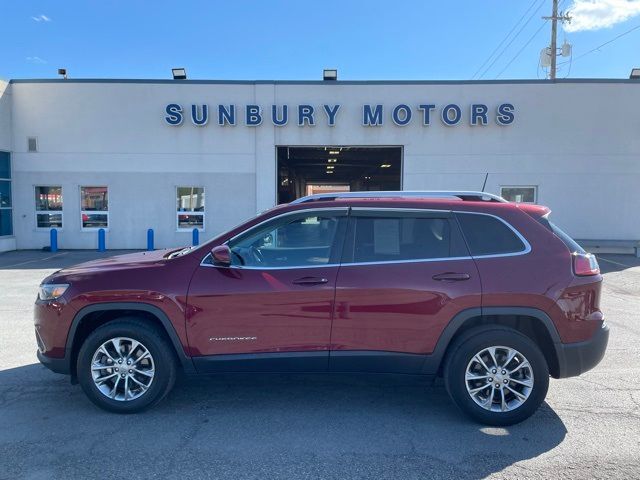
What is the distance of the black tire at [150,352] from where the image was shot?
3.76m

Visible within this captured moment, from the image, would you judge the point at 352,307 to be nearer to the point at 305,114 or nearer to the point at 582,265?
the point at 582,265

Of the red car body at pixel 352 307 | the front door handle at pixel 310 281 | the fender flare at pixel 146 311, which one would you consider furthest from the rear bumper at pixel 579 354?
the fender flare at pixel 146 311

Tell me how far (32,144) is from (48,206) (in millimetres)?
2200

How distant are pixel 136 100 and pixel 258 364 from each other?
1450 centimetres

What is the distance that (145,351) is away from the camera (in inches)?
150

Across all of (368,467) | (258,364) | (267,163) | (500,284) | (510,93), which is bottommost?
(368,467)

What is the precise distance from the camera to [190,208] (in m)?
16.0

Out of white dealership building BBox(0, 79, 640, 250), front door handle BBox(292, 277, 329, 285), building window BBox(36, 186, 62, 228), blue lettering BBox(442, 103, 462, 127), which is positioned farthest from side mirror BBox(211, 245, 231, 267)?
building window BBox(36, 186, 62, 228)

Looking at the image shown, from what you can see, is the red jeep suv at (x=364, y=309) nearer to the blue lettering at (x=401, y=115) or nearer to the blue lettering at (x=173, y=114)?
the blue lettering at (x=401, y=115)

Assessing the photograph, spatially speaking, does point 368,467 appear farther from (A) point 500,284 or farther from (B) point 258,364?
(A) point 500,284

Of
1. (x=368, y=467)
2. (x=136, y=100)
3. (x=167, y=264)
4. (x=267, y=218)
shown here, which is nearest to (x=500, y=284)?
(x=368, y=467)

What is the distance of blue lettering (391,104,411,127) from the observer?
15547 millimetres

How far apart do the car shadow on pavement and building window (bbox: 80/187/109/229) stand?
41.2ft

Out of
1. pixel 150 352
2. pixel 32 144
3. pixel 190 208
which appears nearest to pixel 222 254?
pixel 150 352
